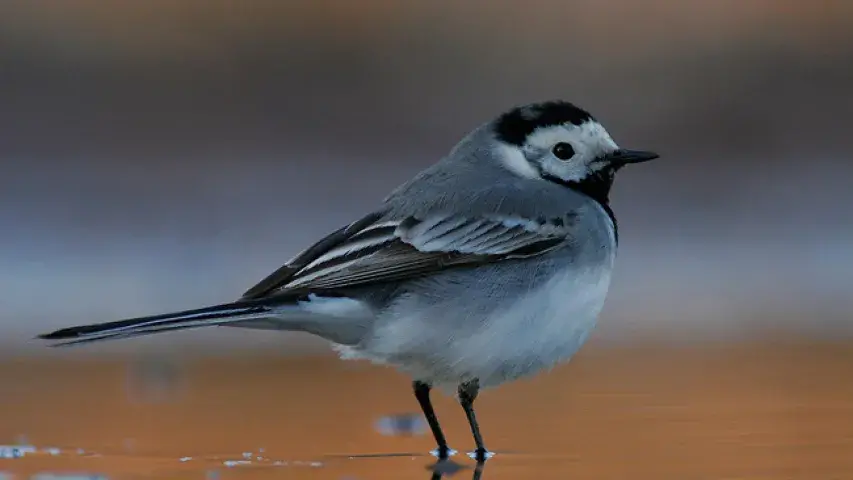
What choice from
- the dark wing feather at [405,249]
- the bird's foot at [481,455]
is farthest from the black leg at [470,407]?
the dark wing feather at [405,249]

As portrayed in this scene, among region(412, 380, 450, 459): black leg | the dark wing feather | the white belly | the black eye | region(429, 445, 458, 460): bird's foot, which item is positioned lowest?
region(429, 445, 458, 460): bird's foot

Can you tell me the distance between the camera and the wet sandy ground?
6.34m

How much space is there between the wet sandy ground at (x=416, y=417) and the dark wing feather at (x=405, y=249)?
0.72m

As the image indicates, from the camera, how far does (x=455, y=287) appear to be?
6727mm

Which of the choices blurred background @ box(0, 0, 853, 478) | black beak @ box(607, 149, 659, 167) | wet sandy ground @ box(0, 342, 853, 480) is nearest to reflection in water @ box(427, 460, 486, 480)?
wet sandy ground @ box(0, 342, 853, 480)

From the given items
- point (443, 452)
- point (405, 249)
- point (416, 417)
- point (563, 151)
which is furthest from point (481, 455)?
point (563, 151)

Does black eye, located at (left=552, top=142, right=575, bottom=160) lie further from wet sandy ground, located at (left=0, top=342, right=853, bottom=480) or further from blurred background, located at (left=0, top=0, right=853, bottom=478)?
blurred background, located at (left=0, top=0, right=853, bottom=478)

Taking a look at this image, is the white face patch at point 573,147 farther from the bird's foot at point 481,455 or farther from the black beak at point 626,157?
the bird's foot at point 481,455

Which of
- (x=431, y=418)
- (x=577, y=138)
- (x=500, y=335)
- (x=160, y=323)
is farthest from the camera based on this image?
(x=577, y=138)

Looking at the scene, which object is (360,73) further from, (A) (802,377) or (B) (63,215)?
(A) (802,377)

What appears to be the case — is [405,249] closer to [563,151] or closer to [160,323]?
[563,151]

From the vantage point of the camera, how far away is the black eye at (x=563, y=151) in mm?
7305

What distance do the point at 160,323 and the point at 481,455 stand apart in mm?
1501

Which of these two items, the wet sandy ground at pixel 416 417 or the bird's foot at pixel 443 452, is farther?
the bird's foot at pixel 443 452
